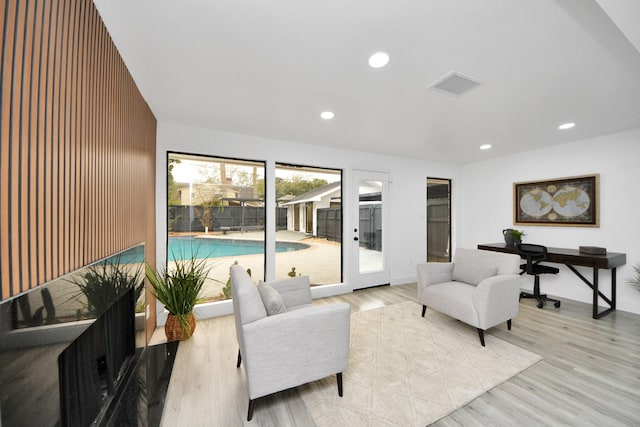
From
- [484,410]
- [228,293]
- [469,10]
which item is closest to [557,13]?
[469,10]

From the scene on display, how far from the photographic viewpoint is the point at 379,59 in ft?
5.64

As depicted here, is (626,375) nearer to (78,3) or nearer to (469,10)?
(469,10)

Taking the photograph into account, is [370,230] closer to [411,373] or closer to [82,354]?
[411,373]

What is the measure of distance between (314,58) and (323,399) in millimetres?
2423

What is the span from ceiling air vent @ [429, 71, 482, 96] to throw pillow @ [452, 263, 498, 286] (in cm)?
195

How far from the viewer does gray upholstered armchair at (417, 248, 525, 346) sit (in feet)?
7.80

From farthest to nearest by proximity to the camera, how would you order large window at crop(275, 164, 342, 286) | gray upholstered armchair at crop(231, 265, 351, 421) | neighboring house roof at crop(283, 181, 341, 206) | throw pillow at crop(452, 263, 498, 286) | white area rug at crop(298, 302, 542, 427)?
neighboring house roof at crop(283, 181, 341, 206) → large window at crop(275, 164, 342, 286) → throw pillow at crop(452, 263, 498, 286) → white area rug at crop(298, 302, 542, 427) → gray upholstered armchair at crop(231, 265, 351, 421)

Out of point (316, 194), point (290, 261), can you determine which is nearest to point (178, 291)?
point (290, 261)

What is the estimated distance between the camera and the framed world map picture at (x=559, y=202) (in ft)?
11.5

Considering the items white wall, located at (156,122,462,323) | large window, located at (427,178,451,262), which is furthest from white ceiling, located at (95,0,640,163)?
large window, located at (427,178,451,262)

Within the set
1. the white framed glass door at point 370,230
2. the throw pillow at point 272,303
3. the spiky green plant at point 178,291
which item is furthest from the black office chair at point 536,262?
the spiky green plant at point 178,291

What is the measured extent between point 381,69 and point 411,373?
95.8 inches

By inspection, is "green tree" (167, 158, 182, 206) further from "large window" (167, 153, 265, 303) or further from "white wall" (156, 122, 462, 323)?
"white wall" (156, 122, 462, 323)

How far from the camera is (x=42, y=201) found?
90 cm
